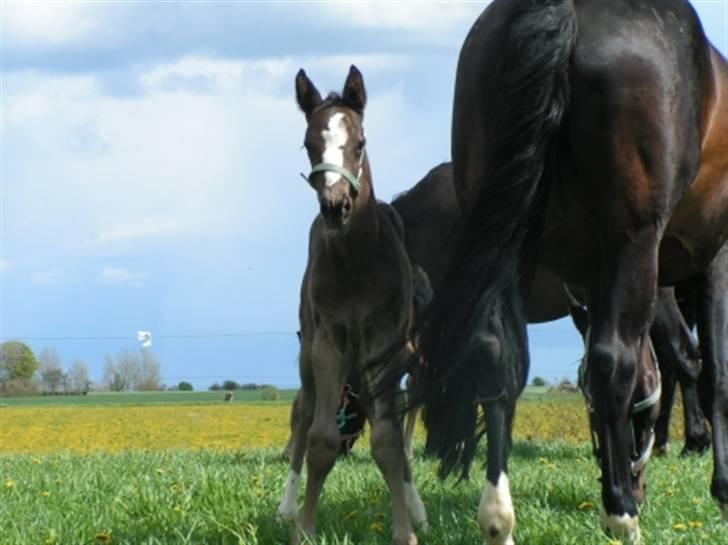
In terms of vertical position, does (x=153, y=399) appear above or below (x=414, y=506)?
below

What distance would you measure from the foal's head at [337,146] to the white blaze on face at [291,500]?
1567 millimetres

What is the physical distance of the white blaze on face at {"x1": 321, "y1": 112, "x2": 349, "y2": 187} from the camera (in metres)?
5.77

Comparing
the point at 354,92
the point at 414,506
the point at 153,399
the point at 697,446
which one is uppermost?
the point at 354,92

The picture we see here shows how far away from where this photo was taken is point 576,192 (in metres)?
4.98

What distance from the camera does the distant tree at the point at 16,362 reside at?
246 ft

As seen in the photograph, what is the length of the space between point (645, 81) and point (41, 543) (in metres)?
3.07

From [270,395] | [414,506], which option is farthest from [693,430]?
[270,395]

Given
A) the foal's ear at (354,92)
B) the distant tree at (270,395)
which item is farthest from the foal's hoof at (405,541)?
the distant tree at (270,395)

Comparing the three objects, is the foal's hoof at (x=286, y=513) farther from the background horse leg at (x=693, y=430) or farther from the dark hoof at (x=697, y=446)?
the dark hoof at (x=697, y=446)

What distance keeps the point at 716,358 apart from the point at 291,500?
7.57ft

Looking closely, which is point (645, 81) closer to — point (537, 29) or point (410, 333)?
point (537, 29)

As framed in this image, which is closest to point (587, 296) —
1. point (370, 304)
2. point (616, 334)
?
point (616, 334)

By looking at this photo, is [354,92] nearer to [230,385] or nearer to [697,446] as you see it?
[697,446]

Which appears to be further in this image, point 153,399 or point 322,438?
point 153,399
